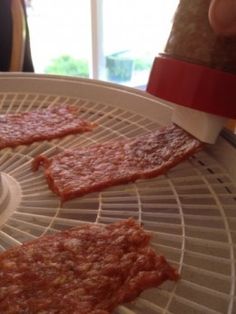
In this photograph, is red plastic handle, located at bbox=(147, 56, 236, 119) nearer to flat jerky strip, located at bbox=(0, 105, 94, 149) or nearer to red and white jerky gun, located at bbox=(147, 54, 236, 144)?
red and white jerky gun, located at bbox=(147, 54, 236, 144)

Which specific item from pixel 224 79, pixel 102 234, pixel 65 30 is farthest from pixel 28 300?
pixel 65 30

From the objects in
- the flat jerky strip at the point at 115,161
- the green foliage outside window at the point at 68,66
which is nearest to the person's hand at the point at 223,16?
the flat jerky strip at the point at 115,161

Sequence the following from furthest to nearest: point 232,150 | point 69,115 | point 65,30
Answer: point 65,30 → point 69,115 → point 232,150

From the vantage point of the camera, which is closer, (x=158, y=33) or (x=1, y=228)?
(x=1, y=228)

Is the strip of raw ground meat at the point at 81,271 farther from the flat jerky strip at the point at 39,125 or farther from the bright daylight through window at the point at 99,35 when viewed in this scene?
the bright daylight through window at the point at 99,35

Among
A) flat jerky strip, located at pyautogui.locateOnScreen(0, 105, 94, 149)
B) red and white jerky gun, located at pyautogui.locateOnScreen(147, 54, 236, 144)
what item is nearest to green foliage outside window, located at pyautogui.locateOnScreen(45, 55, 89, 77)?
flat jerky strip, located at pyautogui.locateOnScreen(0, 105, 94, 149)

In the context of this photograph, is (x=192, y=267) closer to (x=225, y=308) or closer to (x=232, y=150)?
(x=225, y=308)
